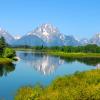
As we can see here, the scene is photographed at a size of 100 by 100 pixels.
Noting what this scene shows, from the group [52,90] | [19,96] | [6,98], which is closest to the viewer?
[19,96]

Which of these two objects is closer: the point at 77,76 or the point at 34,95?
the point at 34,95

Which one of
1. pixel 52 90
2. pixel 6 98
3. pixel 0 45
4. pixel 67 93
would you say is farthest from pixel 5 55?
pixel 67 93

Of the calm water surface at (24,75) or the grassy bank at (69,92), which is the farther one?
the calm water surface at (24,75)

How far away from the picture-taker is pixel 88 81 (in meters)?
34.9

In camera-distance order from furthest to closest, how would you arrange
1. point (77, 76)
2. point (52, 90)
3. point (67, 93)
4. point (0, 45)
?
point (0, 45) → point (77, 76) → point (52, 90) → point (67, 93)

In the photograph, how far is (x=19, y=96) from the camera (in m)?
30.7

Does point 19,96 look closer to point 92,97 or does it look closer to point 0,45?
point 92,97

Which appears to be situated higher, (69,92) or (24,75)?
(69,92)

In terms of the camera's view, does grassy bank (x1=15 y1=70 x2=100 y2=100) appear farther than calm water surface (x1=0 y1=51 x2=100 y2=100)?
No

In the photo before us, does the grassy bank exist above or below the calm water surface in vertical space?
above

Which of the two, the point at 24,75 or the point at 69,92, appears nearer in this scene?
the point at 69,92

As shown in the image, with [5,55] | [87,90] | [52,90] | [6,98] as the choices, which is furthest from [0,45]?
[87,90]

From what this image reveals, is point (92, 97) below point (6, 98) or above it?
above

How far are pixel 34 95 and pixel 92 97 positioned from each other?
584 cm
